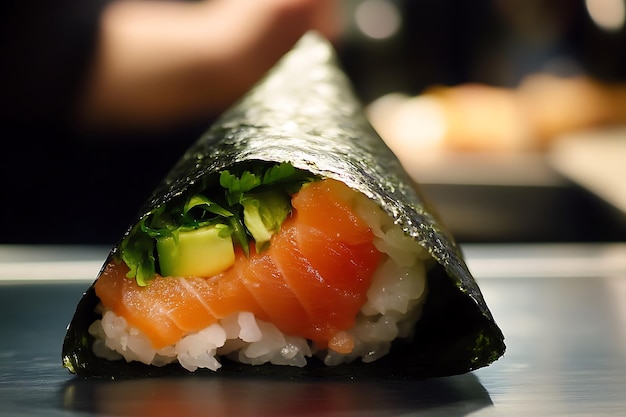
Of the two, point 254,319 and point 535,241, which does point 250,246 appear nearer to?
point 254,319

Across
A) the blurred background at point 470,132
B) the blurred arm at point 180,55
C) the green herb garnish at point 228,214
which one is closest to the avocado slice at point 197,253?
the green herb garnish at point 228,214

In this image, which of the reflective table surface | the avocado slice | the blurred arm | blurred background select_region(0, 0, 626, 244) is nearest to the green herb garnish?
the avocado slice

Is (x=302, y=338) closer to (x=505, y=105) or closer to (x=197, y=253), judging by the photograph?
(x=197, y=253)

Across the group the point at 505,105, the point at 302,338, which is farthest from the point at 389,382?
the point at 505,105

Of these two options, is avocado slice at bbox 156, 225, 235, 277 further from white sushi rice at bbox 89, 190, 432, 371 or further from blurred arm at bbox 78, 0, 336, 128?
blurred arm at bbox 78, 0, 336, 128

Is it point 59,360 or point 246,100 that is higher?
point 246,100

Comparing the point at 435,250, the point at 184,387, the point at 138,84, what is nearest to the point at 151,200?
the point at 184,387
